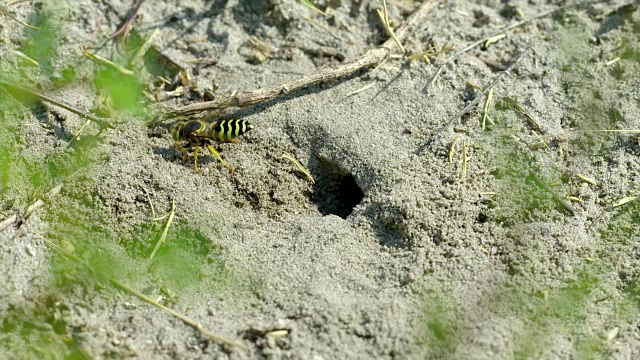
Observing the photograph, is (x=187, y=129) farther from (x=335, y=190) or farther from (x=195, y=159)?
(x=335, y=190)

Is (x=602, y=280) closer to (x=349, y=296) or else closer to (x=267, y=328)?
(x=349, y=296)

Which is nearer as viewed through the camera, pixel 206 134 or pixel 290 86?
pixel 206 134

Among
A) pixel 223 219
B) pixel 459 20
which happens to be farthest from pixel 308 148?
pixel 459 20

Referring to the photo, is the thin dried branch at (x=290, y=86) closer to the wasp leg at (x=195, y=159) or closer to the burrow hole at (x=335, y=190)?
the wasp leg at (x=195, y=159)

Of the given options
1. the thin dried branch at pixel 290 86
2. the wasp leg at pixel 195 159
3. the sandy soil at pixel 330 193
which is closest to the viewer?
the sandy soil at pixel 330 193

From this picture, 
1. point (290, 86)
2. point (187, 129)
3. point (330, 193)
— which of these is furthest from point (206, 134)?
point (330, 193)

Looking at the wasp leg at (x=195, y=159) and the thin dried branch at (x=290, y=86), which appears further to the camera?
the thin dried branch at (x=290, y=86)

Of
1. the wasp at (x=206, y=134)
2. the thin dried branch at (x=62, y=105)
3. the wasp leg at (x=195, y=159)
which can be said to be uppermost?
the thin dried branch at (x=62, y=105)

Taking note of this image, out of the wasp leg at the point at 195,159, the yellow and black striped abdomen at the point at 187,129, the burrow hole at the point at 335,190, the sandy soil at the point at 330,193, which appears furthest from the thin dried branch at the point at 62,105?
the burrow hole at the point at 335,190
